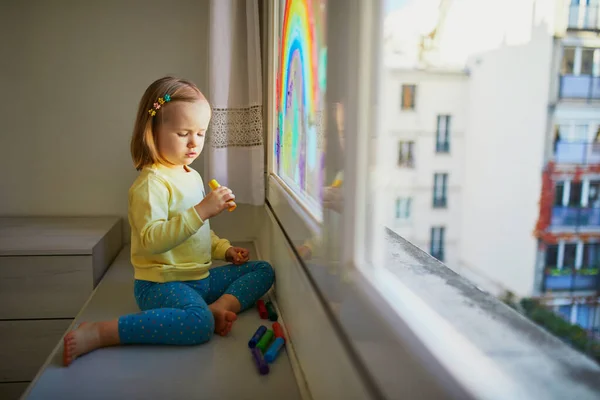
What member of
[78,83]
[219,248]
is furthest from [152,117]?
[78,83]

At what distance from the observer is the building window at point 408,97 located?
614 millimetres

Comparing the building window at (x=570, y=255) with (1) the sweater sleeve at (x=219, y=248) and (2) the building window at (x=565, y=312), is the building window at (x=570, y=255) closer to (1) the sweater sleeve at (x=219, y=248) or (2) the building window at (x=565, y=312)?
(2) the building window at (x=565, y=312)

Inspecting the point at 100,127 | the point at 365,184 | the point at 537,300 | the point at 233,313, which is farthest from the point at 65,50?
the point at 537,300

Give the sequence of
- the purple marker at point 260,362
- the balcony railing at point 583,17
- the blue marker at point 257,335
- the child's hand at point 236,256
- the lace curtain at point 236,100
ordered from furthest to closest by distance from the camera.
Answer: the lace curtain at point 236,100 → the child's hand at point 236,256 → the blue marker at point 257,335 → the purple marker at point 260,362 → the balcony railing at point 583,17

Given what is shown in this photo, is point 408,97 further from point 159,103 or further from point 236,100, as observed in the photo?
point 236,100

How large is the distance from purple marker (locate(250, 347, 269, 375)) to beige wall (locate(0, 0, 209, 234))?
3.70 feet

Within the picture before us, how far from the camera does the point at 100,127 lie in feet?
6.70

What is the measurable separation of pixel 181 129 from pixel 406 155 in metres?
0.73

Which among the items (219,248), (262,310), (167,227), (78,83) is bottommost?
(262,310)

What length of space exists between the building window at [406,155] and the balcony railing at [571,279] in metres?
0.26

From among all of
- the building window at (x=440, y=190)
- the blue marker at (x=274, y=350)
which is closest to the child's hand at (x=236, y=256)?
the blue marker at (x=274, y=350)

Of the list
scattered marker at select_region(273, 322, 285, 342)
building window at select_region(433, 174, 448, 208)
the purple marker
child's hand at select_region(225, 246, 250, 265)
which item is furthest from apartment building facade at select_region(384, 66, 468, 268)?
child's hand at select_region(225, 246, 250, 265)

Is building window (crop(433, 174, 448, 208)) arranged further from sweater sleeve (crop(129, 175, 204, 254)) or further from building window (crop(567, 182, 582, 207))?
sweater sleeve (crop(129, 175, 204, 254))

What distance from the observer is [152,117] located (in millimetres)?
1239
